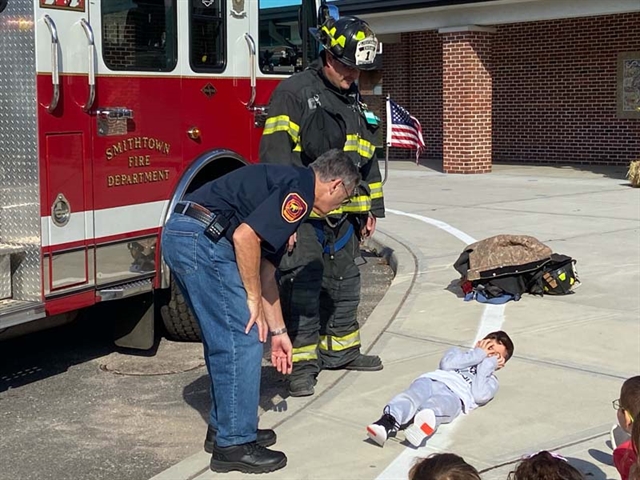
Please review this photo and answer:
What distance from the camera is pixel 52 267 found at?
204 inches

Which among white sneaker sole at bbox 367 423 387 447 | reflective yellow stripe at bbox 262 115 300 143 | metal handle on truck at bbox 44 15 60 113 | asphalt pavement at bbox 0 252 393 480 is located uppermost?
metal handle on truck at bbox 44 15 60 113

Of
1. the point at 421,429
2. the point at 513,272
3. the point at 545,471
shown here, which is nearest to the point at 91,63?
the point at 421,429

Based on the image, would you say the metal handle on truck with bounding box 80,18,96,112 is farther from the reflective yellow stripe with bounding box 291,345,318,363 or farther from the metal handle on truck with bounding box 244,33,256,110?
the reflective yellow stripe with bounding box 291,345,318,363

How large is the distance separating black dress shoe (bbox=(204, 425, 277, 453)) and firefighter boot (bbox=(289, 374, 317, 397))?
2.19 ft

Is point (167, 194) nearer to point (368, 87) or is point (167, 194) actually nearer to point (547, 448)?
point (547, 448)

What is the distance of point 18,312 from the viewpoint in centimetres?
500

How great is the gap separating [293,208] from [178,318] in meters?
2.70

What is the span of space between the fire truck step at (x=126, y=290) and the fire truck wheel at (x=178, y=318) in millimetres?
403

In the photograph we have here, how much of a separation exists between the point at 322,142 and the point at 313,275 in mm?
728

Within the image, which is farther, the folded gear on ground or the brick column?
the brick column

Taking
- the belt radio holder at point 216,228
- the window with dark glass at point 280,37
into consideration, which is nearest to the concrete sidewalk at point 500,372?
the belt radio holder at point 216,228


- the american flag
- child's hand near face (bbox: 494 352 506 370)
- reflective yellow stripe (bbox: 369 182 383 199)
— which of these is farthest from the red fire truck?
the american flag

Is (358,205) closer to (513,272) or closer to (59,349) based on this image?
(513,272)

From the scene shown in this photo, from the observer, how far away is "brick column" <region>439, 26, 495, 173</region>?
57.6 ft
